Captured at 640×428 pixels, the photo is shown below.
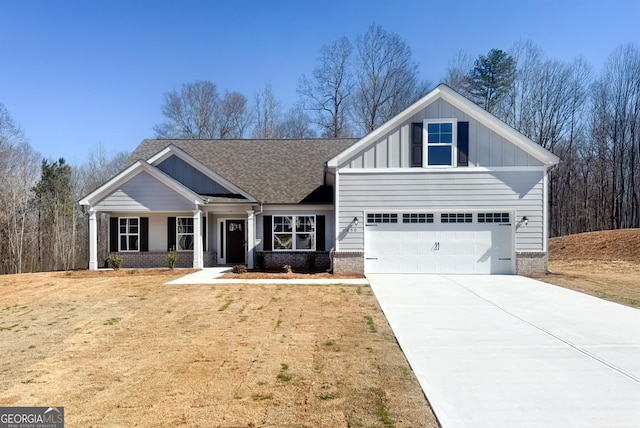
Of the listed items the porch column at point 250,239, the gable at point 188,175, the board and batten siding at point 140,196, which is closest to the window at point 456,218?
the porch column at point 250,239

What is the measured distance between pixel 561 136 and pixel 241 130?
1052 inches

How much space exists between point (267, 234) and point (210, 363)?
11168 mm

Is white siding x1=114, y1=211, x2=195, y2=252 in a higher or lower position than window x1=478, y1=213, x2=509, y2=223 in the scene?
lower

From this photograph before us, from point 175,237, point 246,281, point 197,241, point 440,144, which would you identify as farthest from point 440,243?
point 175,237

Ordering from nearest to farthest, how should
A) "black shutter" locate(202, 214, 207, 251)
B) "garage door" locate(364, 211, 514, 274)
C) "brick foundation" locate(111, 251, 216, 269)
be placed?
"garage door" locate(364, 211, 514, 274), "brick foundation" locate(111, 251, 216, 269), "black shutter" locate(202, 214, 207, 251)

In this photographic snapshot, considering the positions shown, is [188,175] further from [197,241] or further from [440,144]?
[440,144]

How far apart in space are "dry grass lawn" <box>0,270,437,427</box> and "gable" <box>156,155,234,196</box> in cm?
748

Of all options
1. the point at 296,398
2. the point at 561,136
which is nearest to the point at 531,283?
the point at 296,398

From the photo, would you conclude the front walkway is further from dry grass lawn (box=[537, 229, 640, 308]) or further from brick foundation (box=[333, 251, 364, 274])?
dry grass lawn (box=[537, 229, 640, 308])

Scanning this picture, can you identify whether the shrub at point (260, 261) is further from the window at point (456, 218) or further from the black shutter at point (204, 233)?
the window at point (456, 218)

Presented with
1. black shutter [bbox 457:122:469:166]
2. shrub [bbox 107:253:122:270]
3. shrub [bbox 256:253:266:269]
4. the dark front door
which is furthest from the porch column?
black shutter [bbox 457:122:469:166]

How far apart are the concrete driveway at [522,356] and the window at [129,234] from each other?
1182 cm

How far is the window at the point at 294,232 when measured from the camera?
16.1 metres

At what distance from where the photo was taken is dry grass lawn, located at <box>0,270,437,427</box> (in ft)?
12.3
